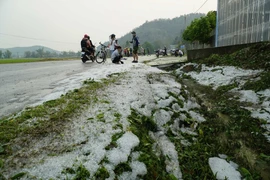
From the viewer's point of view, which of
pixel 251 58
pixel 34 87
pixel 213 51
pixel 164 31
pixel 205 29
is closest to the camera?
pixel 34 87

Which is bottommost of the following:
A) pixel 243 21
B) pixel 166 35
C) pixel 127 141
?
pixel 127 141

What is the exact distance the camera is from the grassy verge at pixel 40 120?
4.56ft

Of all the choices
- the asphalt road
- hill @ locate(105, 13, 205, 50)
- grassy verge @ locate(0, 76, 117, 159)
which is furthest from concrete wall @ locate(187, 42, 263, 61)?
hill @ locate(105, 13, 205, 50)

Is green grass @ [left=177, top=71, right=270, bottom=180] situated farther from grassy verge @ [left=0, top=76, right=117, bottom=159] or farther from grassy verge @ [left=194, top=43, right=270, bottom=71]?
grassy verge @ [left=194, top=43, right=270, bottom=71]

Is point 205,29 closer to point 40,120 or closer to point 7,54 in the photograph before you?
point 40,120

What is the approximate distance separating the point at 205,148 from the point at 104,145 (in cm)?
102

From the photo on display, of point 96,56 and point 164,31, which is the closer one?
point 96,56

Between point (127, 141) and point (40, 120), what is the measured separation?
787 millimetres

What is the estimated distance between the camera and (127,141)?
1562 mm

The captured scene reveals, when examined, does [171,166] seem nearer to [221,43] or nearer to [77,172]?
[77,172]

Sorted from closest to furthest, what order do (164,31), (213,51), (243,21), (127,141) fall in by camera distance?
(127,141)
(213,51)
(243,21)
(164,31)

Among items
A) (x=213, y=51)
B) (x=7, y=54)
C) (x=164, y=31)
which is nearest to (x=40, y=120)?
(x=213, y=51)

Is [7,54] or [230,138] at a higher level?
[7,54]

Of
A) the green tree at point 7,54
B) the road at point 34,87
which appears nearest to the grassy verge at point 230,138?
the road at point 34,87
